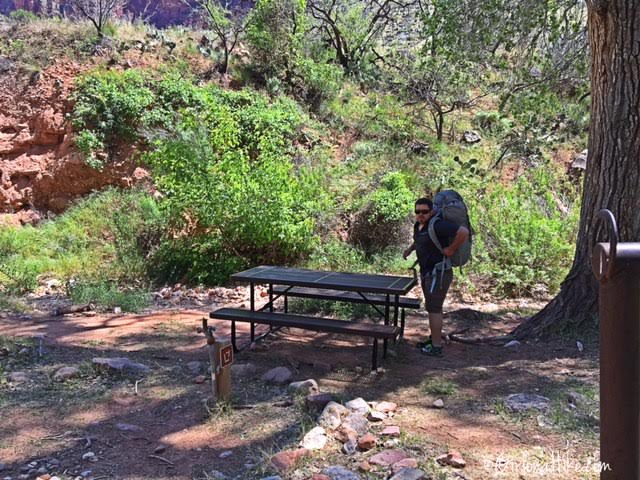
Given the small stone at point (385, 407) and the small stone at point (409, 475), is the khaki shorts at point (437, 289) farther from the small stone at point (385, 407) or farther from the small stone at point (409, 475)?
the small stone at point (409, 475)

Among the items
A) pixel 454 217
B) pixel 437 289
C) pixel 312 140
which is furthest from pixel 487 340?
pixel 312 140

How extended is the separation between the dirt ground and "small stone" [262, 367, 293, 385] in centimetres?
A: 8

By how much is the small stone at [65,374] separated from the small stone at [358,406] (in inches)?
91.0

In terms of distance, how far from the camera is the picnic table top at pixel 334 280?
5.14m

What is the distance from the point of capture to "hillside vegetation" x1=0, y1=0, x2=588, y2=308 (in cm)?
862

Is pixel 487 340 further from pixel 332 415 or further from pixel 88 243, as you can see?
pixel 88 243

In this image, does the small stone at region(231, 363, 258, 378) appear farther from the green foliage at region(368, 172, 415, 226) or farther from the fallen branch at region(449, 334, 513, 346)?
the green foliage at region(368, 172, 415, 226)

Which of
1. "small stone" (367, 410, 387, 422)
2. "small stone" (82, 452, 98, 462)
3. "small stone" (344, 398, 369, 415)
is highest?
"small stone" (344, 398, 369, 415)

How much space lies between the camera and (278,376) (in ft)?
15.4

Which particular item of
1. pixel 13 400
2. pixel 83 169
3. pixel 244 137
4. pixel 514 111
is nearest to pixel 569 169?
pixel 514 111

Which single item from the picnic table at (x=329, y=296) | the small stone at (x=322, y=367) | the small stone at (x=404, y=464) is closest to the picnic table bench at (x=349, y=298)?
the picnic table at (x=329, y=296)

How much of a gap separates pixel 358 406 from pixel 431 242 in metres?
1.99

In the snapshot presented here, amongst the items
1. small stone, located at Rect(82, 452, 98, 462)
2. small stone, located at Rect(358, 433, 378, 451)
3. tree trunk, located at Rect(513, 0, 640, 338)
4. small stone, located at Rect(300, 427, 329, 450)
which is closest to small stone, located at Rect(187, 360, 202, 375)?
small stone, located at Rect(82, 452, 98, 462)

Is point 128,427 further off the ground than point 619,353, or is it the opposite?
point 619,353
